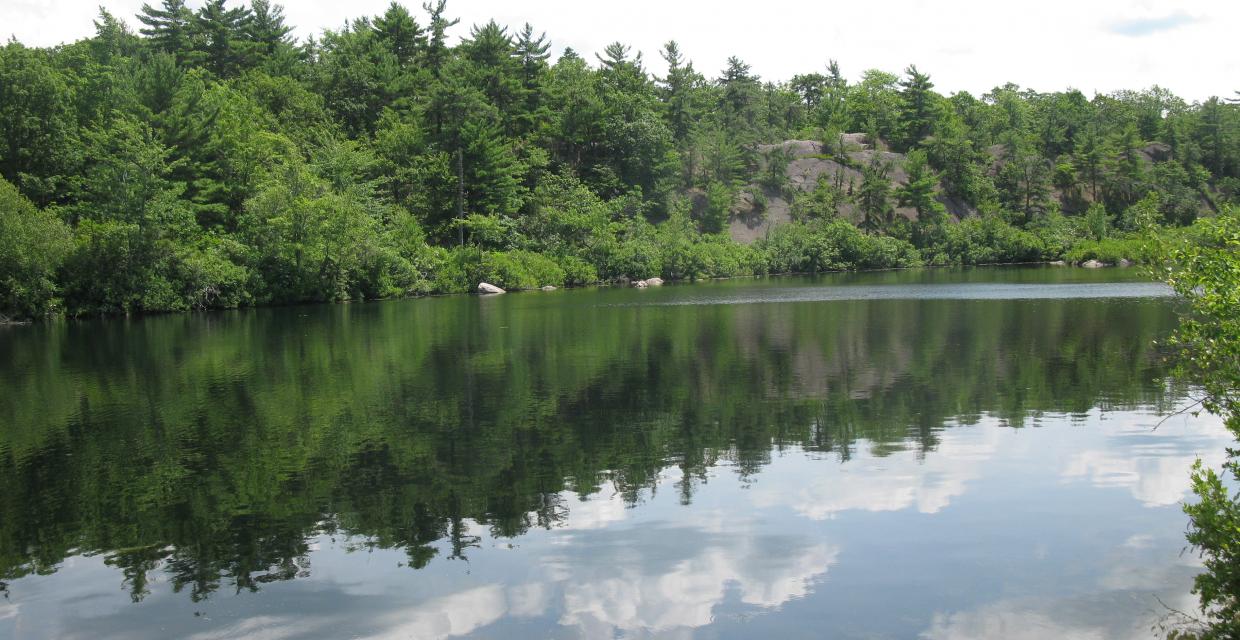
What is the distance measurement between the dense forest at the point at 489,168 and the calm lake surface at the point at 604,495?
399cm

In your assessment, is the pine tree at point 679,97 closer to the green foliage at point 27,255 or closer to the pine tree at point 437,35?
the pine tree at point 437,35

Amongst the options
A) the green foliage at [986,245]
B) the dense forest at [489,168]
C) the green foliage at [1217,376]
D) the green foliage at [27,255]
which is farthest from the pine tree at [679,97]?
the green foliage at [1217,376]

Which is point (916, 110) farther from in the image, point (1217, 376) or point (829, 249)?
point (1217, 376)

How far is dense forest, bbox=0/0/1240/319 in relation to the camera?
161 feet

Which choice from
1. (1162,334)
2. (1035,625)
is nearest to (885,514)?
(1035,625)

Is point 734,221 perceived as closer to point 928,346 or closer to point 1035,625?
point 928,346

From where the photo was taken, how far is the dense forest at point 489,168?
4919 cm

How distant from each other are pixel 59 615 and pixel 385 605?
2966 mm

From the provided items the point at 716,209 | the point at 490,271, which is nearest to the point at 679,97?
the point at 716,209

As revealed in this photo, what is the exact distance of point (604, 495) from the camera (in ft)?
38.8

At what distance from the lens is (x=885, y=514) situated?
10.7 meters

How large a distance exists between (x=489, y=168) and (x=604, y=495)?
199 feet

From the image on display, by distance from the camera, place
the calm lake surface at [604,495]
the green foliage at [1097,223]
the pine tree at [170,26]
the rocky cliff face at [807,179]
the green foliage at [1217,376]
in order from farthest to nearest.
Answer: the green foliage at [1097,223]
the rocky cliff face at [807,179]
the pine tree at [170,26]
the calm lake surface at [604,495]
the green foliage at [1217,376]

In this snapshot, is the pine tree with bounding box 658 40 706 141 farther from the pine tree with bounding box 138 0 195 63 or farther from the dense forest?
the pine tree with bounding box 138 0 195 63
